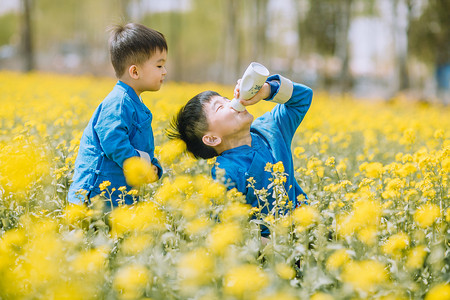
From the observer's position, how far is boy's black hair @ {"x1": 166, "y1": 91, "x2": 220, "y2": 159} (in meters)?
2.93

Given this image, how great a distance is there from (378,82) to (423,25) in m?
29.3

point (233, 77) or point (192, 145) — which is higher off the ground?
point (192, 145)

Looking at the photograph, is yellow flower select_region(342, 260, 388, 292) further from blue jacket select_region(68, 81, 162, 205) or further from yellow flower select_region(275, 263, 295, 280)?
blue jacket select_region(68, 81, 162, 205)

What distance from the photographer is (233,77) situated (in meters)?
18.5

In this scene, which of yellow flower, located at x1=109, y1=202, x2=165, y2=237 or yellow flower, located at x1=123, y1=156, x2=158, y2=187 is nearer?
yellow flower, located at x1=109, y1=202, x2=165, y2=237

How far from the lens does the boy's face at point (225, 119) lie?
279 centimetres

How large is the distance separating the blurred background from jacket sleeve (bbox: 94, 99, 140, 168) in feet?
2.59

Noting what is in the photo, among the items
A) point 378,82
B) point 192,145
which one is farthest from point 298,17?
point 378,82

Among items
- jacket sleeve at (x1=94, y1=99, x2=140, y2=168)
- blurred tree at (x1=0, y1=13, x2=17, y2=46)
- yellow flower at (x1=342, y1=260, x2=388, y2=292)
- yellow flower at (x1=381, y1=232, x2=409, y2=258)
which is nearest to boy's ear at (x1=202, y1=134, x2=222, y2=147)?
jacket sleeve at (x1=94, y1=99, x2=140, y2=168)

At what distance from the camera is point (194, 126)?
9.69 ft

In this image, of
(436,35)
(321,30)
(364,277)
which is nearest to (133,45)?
(364,277)

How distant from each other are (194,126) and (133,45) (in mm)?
631

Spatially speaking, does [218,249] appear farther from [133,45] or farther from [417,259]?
[133,45]

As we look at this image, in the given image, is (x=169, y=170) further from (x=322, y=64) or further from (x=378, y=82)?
(x=378, y=82)
